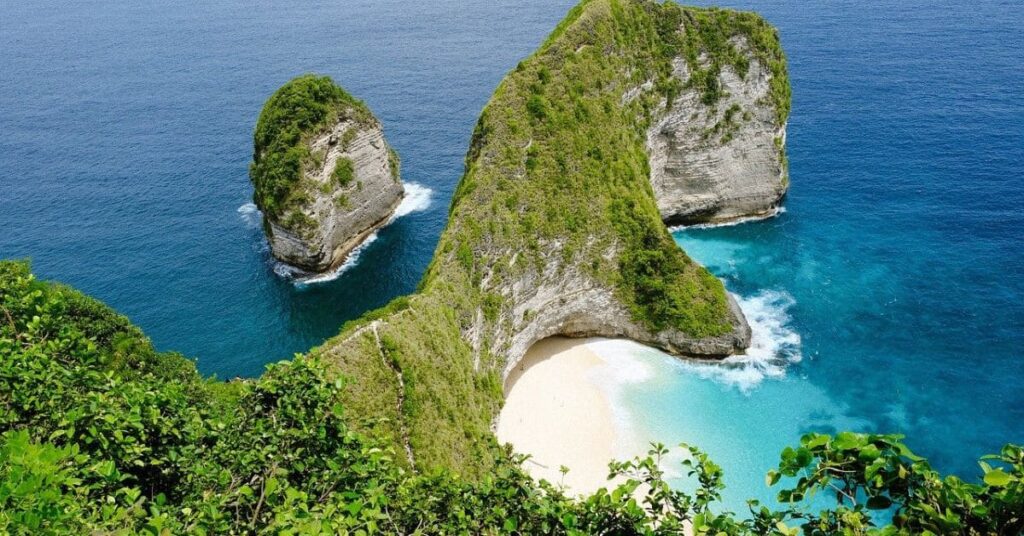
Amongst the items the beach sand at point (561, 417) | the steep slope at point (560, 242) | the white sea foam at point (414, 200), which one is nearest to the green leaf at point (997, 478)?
the steep slope at point (560, 242)

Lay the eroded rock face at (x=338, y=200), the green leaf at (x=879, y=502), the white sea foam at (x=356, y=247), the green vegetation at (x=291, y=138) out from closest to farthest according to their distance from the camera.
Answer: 1. the green leaf at (x=879, y=502)
2. the green vegetation at (x=291, y=138)
3. the eroded rock face at (x=338, y=200)
4. the white sea foam at (x=356, y=247)

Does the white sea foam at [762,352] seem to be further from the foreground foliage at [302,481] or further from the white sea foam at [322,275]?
the white sea foam at [322,275]

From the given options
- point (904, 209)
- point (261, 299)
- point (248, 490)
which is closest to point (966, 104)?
point (904, 209)

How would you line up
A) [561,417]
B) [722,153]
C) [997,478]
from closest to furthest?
[997,478] → [561,417] → [722,153]

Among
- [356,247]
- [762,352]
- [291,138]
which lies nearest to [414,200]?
[356,247]

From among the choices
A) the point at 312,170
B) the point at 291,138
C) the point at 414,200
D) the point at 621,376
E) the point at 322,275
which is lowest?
the point at 621,376

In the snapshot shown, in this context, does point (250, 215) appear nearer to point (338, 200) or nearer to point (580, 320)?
point (338, 200)

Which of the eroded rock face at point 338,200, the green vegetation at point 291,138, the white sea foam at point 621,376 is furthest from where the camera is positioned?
the eroded rock face at point 338,200
